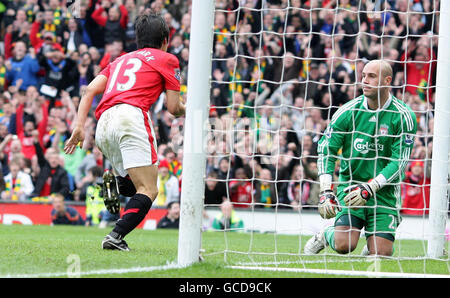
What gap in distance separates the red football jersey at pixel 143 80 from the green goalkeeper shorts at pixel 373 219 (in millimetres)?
2119

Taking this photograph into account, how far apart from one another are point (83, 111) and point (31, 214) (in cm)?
858

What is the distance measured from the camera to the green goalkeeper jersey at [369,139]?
712 centimetres

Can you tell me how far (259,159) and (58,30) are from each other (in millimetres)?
6723

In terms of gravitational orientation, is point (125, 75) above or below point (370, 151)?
above

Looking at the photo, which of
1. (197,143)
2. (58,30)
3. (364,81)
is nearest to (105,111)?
(197,143)

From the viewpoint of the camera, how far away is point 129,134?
654cm

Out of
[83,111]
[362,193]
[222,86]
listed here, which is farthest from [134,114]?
[222,86]

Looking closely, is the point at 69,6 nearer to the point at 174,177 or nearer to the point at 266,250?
the point at 174,177

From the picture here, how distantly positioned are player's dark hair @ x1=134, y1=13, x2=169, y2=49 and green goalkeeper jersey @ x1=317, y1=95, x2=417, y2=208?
182 cm

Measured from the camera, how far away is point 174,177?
49.1 ft

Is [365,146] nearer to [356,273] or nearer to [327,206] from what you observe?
[327,206]

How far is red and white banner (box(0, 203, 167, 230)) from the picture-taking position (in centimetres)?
1453

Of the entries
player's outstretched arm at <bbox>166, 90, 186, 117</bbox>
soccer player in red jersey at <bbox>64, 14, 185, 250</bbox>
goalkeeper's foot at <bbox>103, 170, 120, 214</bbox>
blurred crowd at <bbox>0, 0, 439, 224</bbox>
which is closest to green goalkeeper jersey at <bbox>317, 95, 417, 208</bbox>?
player's outstretched arm at <bbox>166, 90, 186, 117</bbox>

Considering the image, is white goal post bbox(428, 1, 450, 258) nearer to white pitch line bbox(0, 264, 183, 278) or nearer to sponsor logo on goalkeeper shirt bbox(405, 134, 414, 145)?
sponsor logo on goalkeeper shirt bbox(405, 134, 414, 145)
